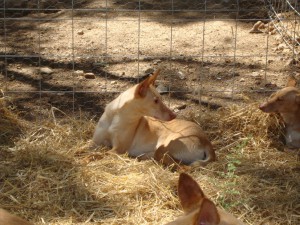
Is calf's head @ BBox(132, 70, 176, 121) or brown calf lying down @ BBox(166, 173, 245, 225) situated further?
calf's head @ BBox(132, 70, 176, 121)

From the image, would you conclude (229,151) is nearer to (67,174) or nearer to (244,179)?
(244,179)

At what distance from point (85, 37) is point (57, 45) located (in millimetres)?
369

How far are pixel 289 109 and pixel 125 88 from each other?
1.57m

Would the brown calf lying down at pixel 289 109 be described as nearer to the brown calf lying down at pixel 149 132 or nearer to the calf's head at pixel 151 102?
the brown calf lying down at pixel 149 132

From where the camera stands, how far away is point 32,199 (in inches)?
184

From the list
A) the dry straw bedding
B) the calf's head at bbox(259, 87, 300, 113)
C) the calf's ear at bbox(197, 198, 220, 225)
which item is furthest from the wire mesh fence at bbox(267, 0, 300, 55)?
the calf's ear at bbox(197, 198, 220, 225)

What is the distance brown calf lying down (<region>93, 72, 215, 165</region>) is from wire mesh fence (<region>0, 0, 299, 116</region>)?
0.62 m

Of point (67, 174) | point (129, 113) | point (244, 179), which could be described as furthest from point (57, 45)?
point (244, 179)

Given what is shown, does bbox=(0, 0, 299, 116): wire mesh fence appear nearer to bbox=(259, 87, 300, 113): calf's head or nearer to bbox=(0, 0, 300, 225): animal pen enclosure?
bbox=(0, 0, 300, 225): animal pen enclosure

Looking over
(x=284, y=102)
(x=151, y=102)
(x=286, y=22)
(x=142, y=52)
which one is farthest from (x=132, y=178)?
(x=286, y=22)

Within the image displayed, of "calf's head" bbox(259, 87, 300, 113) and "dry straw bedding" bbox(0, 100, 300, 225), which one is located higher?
"calf's head" bbox(259, 87, 300, 113)

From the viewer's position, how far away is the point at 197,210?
2.73 m

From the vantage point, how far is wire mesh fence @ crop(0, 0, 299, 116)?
643 centimetres

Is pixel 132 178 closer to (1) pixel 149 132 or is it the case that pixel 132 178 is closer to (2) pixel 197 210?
(1) pixel 149 132
